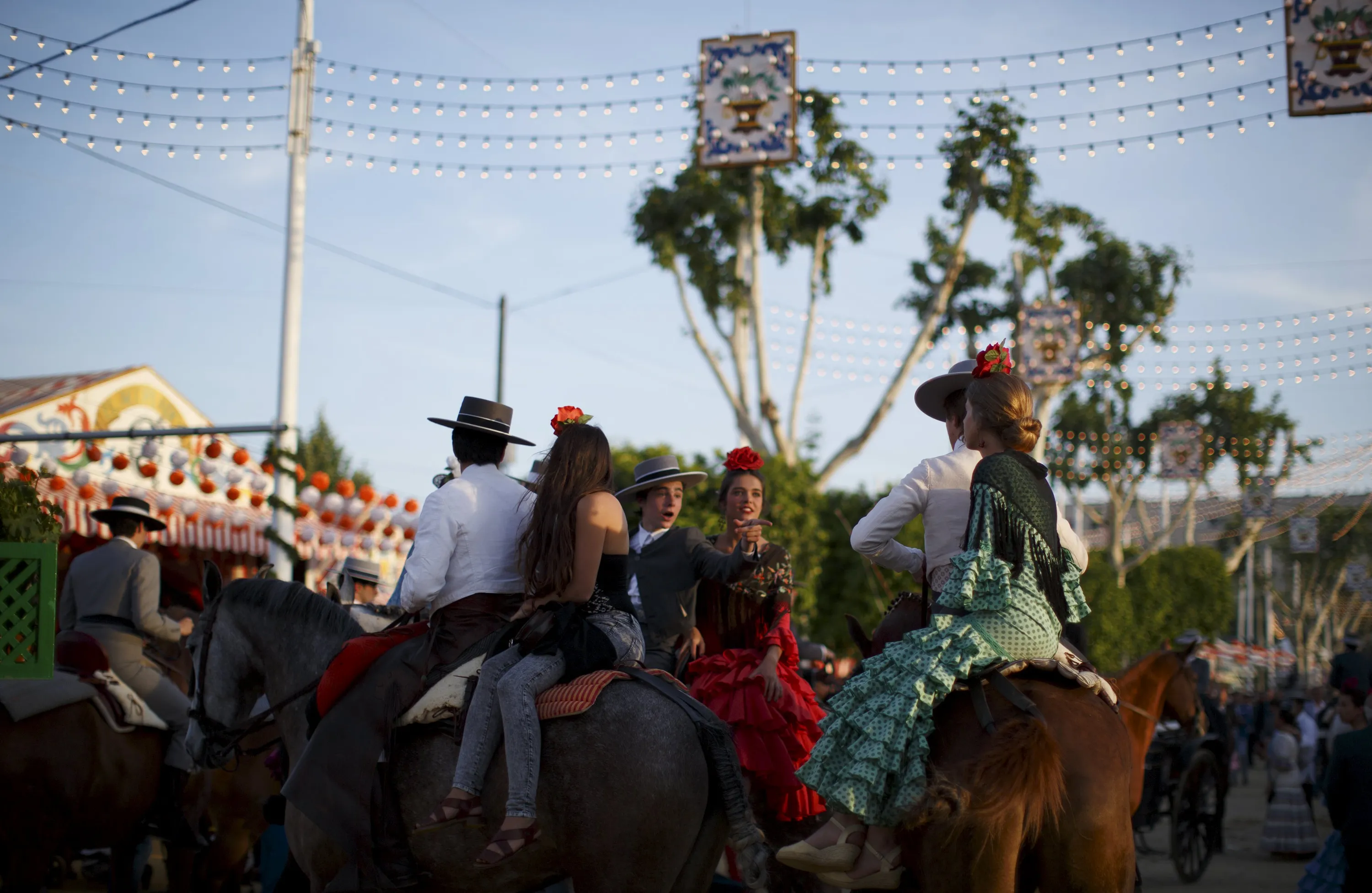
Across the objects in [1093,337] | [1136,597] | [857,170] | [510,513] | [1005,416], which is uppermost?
[857,170]

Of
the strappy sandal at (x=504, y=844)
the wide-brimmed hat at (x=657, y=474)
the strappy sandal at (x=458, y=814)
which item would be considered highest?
the wide-brimmed hat at (x=657, y=474)

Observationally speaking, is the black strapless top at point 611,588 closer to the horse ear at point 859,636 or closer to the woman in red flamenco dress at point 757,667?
the woman in red flamenco dress at point 757,667

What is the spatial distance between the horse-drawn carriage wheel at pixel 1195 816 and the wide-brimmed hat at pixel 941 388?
8435 millimetres

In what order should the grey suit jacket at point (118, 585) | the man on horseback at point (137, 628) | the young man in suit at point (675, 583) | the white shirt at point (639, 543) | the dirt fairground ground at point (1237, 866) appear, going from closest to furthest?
1. the young man in suit at point (675, 583)
2. the white shirt at point (639, 543)
3. the man on horseback at point (137, 628)
4. the grey suit jacket at point (118, 585)
5. the dirt fairground ground at point (1237, 866)

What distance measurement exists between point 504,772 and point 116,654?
4.40 m

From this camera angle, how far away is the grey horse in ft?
13.3

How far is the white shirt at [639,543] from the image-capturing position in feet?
19.7

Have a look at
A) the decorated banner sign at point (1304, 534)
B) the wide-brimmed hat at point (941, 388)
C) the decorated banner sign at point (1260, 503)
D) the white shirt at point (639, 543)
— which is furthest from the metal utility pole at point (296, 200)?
the decorated banner sign at point (1304, 534)

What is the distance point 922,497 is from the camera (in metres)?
4.34

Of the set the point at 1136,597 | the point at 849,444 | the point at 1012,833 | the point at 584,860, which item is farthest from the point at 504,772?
the point at 1136,597

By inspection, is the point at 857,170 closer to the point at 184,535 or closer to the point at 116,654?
the point at 184,535

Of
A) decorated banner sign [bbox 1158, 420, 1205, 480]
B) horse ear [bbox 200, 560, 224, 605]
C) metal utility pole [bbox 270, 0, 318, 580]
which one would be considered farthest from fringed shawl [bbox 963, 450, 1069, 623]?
decorated banner sign [bbox 1158, 420, 1205, 480]

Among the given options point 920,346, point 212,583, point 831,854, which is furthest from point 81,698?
point 920,346

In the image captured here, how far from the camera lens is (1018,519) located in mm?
3818
